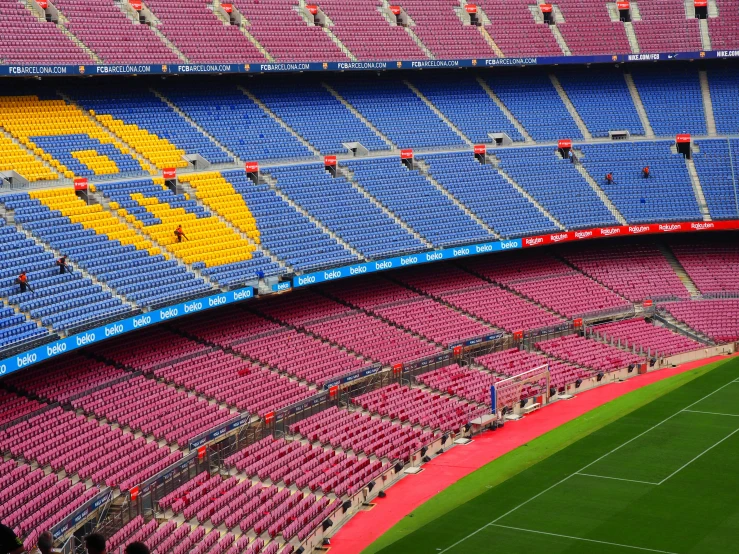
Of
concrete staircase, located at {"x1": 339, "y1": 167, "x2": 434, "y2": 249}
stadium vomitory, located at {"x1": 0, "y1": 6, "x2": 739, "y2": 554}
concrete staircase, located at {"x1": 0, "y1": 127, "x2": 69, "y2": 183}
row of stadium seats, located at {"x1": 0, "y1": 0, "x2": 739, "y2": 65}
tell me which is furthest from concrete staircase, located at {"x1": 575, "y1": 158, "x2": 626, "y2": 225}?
concrete staircase, located at {"x1": 0, "y1": 127, "x2": 69, "y2": 183}

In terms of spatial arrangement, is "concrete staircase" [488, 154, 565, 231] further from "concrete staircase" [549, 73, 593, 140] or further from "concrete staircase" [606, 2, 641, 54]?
"concrete staircase" [606, 2, 641, 54]

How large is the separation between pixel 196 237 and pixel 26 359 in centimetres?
1439

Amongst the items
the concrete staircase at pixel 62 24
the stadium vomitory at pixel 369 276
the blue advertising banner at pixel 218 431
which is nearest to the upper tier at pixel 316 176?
the stadium vomitory at pixel 369 276

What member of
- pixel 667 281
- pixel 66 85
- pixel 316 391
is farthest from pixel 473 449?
pixel 66 85

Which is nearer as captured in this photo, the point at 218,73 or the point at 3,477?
the point at 3,477

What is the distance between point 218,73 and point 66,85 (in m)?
7.84

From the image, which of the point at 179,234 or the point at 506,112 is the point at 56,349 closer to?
the point at 179,234

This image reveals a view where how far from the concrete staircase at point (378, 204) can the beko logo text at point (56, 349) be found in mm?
22794

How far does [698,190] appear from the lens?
63.9m

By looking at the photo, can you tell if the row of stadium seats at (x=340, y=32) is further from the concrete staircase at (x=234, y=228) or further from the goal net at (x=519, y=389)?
the goal net at (x=519, y=389)

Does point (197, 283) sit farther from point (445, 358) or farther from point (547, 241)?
point (547, 241)

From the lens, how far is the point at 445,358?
49.8m

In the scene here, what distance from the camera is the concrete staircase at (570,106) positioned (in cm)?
6694

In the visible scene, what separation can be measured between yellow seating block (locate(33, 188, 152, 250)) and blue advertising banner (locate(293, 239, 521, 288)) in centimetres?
749
